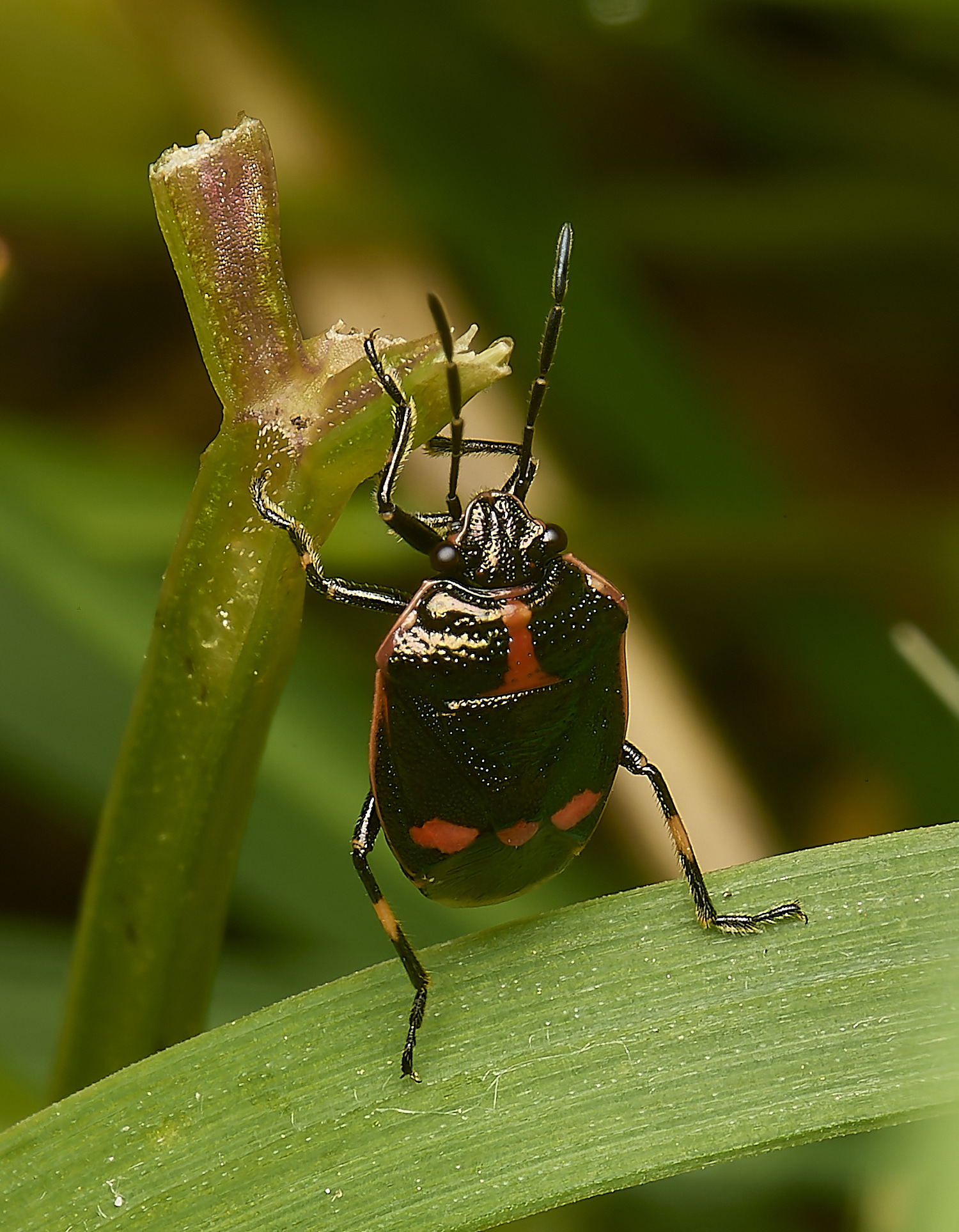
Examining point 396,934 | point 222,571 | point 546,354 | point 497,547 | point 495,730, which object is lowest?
point 396,934

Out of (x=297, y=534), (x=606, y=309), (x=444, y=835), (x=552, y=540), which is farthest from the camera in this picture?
(x=606, y=309)

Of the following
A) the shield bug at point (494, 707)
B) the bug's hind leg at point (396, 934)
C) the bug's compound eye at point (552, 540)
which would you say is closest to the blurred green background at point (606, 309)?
the bug's hind leg at point (396, 934)

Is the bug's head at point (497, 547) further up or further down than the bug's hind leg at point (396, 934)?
further up

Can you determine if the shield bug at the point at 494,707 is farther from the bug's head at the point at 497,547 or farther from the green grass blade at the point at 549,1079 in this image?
the green grass blade at the point at 549,1079

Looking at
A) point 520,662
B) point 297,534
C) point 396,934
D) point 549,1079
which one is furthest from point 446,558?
point 549,1079

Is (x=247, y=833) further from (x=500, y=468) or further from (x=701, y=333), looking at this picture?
(x=701, y=333)

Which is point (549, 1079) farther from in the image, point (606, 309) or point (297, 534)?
point (606, 309)

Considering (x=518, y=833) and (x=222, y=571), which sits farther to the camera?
(x=518, y=833)
